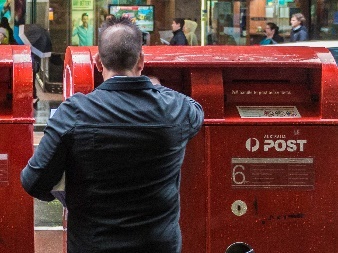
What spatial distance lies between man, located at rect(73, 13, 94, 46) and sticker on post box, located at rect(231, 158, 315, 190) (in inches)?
519

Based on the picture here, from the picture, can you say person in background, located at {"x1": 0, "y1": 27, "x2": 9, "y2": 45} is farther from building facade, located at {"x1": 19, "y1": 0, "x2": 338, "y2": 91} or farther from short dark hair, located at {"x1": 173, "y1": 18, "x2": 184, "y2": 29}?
short dark hair, located at {"x1": 173, "y1": 18, "x2": 184, "y2": 29}

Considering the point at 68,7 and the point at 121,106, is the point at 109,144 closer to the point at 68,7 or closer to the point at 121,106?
the point at 121,106

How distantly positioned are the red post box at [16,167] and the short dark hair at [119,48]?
145 centimetres

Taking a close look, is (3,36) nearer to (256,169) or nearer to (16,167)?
(16,167)

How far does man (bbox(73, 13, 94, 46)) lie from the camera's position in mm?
17406

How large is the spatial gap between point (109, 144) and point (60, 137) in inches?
6.9

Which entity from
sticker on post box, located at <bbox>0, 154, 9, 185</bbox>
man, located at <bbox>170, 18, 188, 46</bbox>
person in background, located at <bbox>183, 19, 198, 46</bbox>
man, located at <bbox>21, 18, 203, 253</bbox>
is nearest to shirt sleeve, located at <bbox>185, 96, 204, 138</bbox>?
man, located at <bbox>21, 18, 203, 253</bbox>

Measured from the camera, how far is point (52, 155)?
116 inches

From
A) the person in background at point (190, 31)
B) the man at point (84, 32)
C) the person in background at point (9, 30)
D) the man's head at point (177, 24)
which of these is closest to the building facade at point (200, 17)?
the man at point (84, 32)

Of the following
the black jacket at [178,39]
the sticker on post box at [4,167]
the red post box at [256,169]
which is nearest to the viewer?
the sticker on post box at [4,167]

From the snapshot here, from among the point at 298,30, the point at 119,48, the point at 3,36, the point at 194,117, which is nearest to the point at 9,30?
the point at 3,36

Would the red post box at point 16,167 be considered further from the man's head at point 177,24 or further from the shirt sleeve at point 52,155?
the man's head at point 177,24

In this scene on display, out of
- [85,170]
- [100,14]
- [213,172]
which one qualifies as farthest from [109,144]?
[100,14]

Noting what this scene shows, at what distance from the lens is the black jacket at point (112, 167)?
2.97 m
